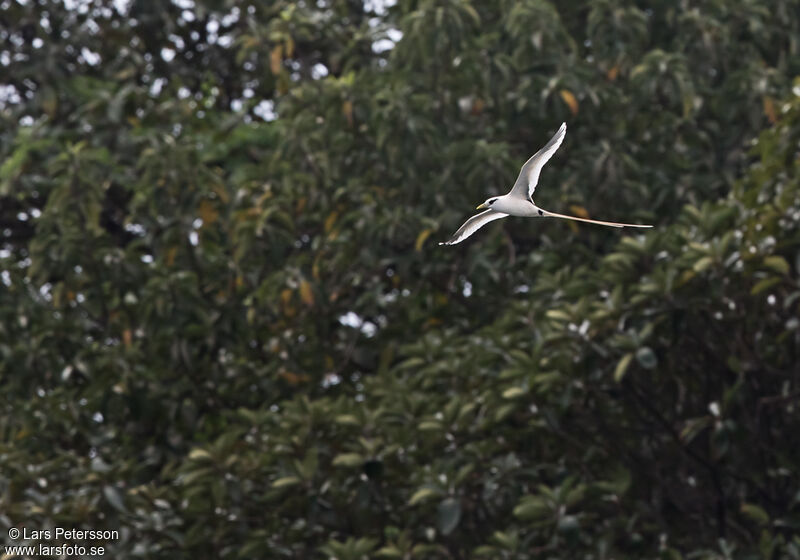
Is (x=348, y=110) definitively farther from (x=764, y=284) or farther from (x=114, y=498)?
(x=764, y=284)

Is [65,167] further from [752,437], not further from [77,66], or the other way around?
[752,437]

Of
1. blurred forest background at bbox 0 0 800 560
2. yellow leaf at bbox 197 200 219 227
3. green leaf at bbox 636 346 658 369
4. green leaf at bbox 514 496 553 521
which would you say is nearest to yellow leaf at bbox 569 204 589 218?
blurred forest background at bbox 0 0 800 560

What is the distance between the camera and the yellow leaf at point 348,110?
30.3ft

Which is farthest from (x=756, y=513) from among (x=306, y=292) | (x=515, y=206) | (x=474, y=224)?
(x=515, y=206)

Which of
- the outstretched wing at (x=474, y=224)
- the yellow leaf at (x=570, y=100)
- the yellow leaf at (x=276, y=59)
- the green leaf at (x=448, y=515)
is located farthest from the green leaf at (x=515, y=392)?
the outstretched wing at (x=474, y=224)

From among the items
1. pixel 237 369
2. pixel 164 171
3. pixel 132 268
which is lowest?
pixel 237 369

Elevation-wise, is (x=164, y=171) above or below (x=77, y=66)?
above

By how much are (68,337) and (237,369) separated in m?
1.12

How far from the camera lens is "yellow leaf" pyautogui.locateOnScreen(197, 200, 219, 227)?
9.42 meters

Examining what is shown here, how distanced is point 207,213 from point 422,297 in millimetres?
1520

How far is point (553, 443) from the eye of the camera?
8422mm

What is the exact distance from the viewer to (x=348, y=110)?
30.3 ft

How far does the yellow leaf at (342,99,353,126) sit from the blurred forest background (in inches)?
2.5

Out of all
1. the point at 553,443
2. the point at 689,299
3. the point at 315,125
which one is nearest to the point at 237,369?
the point at 315,125
